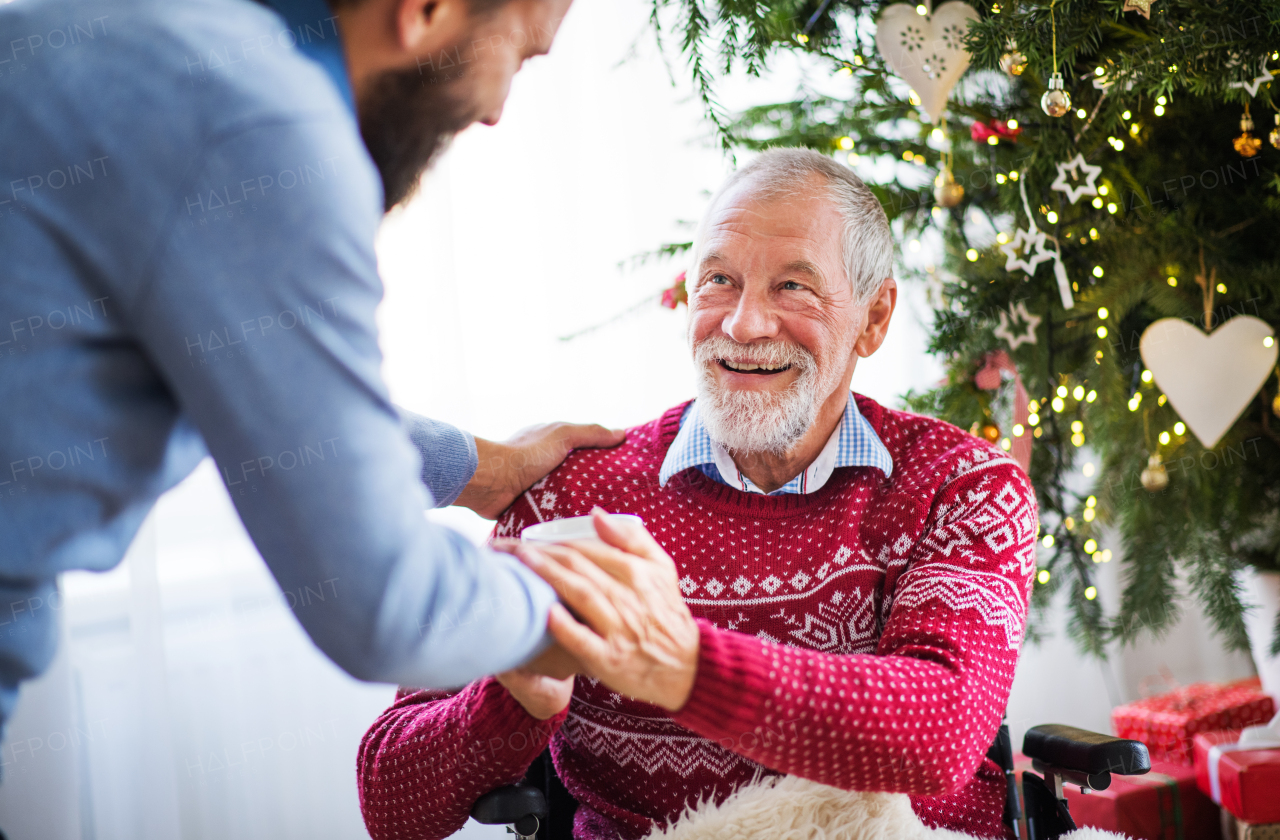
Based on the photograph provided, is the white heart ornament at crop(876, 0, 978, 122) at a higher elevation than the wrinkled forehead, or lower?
higher

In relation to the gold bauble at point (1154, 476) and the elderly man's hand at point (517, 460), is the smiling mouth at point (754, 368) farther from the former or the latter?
the gold bauble at point (1154, 476)

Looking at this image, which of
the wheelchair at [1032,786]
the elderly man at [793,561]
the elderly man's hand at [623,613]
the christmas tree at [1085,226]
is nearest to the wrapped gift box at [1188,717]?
the christmas tree at [1085,226]

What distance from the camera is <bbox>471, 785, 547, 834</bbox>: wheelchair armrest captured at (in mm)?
1236

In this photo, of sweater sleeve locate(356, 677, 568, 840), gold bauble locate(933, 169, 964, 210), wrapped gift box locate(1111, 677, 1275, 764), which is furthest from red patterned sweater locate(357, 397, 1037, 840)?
wrapped gift box locate(1111, 677, 1275, 764)

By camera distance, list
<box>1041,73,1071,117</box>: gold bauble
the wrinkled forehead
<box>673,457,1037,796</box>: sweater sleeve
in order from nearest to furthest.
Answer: <box>673,457,1037,796</box>: sweater sleeve < the wrinkled forehead < <box>1041,73,1071,117</box>: gold bauble

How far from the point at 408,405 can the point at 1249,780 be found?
2122mm

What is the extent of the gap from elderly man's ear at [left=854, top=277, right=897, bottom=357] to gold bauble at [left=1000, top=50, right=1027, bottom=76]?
1.37 ft

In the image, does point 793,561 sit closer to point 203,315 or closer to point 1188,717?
point 203,315

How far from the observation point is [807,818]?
1.20m

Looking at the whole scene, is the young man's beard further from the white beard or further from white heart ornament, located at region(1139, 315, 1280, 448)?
white heart ornament, located at region(1139, 315, 1280, 448)

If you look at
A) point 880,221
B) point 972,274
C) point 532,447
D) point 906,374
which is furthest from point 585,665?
point 906,374

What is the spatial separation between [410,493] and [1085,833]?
46.6 inches

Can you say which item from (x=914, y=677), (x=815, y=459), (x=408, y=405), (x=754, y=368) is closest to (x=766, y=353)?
(x=754, y=368)

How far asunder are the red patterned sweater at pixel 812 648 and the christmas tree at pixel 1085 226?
0.54m
